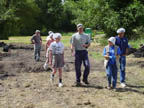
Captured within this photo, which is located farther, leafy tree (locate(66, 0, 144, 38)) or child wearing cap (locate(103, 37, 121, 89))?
leafy tree (locate(66, 0, 144, 38))

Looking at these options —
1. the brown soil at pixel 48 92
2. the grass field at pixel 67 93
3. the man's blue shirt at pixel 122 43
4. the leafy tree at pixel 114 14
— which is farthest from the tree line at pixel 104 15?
the man's blue shirt at pixel 122 43

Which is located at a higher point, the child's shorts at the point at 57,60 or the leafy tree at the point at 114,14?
the leafy tree at the point at 114,14

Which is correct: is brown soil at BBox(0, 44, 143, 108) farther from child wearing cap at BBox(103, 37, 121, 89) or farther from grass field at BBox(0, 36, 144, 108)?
child wearing cap at BBox(103, 37, 121, 89)

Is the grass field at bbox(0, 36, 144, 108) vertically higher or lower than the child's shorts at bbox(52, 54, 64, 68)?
lower

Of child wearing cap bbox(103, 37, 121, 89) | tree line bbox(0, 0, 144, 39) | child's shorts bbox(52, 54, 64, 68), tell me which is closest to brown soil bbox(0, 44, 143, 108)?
child wearing cap bbox(103, 37, 121, 89)

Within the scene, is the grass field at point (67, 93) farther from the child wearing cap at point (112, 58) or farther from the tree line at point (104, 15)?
the tree line at point (104, 15)

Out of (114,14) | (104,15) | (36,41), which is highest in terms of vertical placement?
(104,15)

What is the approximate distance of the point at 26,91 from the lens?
797 centimetres

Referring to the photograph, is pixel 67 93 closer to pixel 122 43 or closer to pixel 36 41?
pixel 122 43

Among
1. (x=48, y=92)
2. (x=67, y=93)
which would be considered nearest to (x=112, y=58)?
(x=67, y=93)

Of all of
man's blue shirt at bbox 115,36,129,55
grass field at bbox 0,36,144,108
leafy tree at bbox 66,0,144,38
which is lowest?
grass field at bbox 0,36,144,108

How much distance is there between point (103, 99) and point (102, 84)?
208 cm

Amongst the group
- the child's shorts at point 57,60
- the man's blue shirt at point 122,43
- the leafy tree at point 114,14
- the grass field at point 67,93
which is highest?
the leafy tree at point 114,14

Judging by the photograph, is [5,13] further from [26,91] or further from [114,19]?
[26,91]
